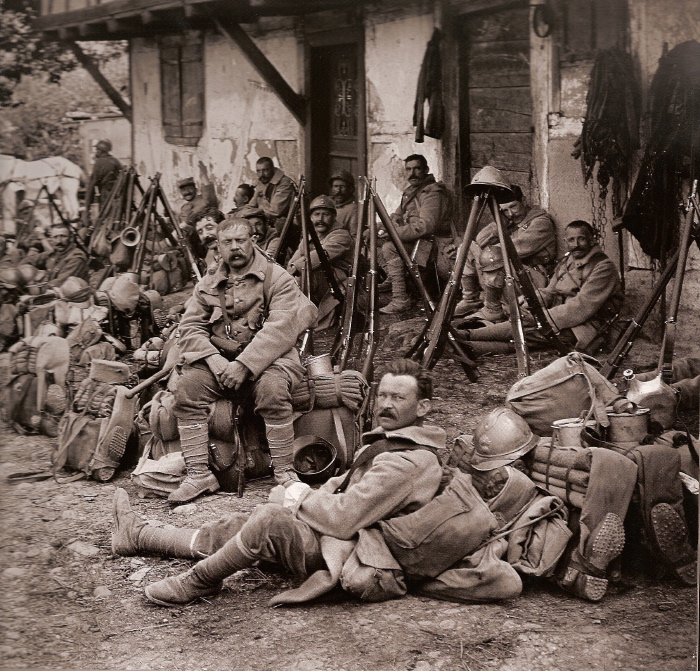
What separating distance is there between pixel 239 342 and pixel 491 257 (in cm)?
104

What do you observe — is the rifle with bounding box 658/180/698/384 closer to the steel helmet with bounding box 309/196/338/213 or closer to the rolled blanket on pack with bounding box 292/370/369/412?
the rolled blanket on pack with bounding box 292/370/369/412

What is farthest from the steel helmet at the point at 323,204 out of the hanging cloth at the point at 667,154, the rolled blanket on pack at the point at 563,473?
the rolled blanket on pack at the point at 563,473

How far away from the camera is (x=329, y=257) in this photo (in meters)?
4.25

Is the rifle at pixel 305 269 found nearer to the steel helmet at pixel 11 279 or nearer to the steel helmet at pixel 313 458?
the steel helmet at pixel 313 458

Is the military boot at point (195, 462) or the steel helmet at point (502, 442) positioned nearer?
the steel helmet at point (502, 442)

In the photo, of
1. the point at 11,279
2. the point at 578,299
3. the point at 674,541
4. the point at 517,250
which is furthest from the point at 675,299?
the point at 11,279

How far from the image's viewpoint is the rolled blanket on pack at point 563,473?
378 centimetres

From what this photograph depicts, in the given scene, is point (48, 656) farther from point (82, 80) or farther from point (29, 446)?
point (82, 80)

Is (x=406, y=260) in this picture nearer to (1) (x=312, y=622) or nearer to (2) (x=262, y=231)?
(2) (x=262, y=231)

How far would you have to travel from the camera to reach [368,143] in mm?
4125

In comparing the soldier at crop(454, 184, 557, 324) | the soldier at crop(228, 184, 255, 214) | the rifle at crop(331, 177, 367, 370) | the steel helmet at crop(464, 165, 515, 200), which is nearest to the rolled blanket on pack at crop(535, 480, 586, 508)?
the soldier at crop(454, 184, 557, 324)

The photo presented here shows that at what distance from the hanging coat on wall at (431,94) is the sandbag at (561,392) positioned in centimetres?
96

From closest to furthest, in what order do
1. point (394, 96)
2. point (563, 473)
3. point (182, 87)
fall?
point (563, 473) → point (394, 96) → point (182, 87)

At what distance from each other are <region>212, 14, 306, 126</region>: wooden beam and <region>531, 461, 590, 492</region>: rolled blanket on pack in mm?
1536
